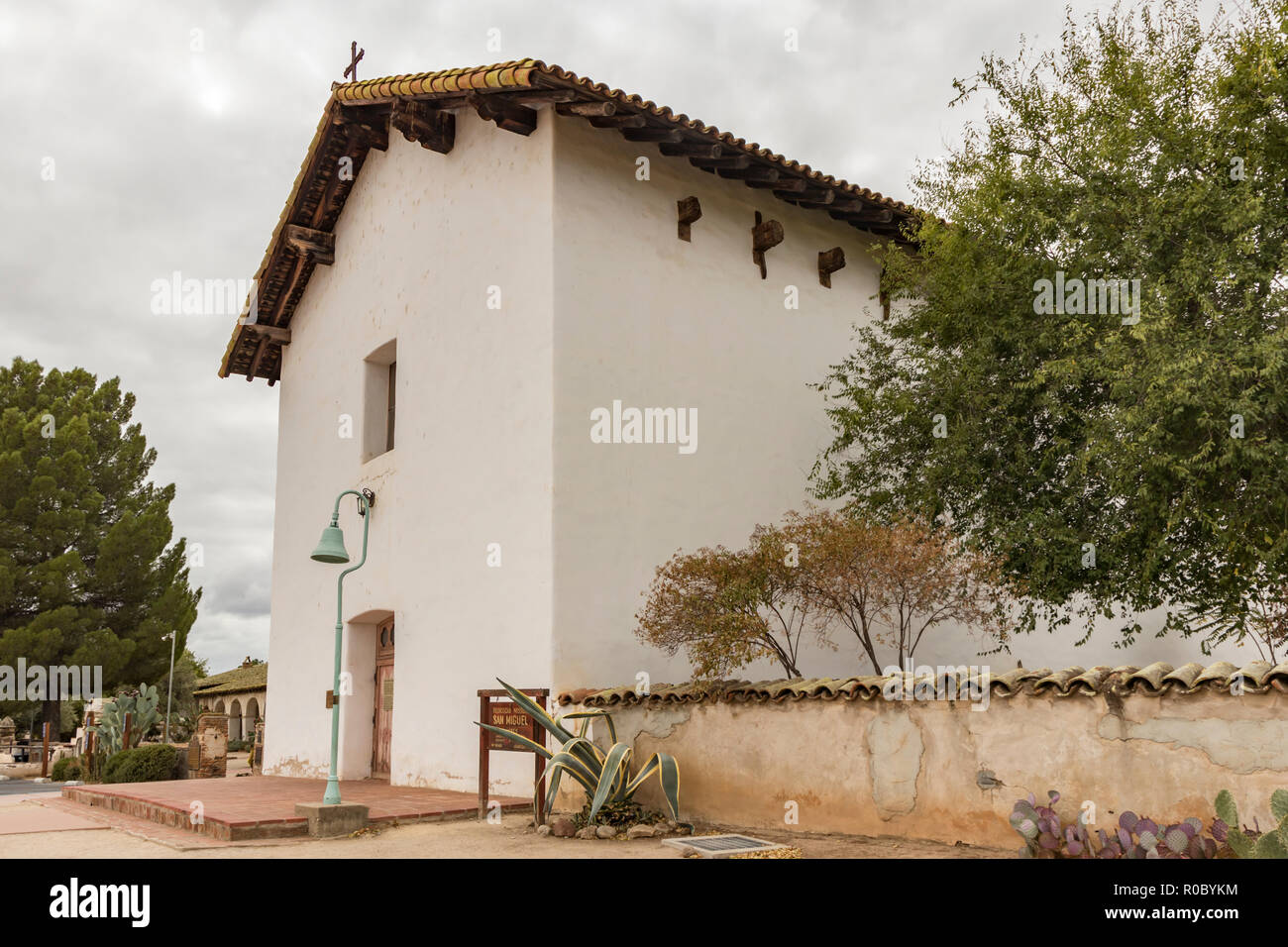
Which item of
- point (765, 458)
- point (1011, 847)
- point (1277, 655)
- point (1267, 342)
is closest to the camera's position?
point (1011, 847)

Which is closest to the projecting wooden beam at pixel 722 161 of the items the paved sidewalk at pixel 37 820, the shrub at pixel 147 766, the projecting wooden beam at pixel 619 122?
the projecting wooden beam at pixel 619 122

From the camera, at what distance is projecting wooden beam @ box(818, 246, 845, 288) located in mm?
13266

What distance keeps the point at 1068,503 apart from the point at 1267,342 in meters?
2.57

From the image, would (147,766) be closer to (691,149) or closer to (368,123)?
(368,123)

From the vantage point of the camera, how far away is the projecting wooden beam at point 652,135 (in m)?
10.8

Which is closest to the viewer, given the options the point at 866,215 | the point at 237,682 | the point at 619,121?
the point at 619,121

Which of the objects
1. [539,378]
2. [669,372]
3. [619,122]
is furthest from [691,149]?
[539,378]

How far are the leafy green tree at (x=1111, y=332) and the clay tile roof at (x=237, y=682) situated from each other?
28120 mm

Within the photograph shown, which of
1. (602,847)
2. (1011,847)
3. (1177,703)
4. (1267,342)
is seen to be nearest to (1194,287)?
(1267,342)

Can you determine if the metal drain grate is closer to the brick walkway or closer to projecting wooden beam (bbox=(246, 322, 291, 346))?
the brick walkway

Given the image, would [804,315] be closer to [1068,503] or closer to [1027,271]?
[1027,271]

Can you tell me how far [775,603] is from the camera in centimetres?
1089

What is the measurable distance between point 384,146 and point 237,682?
2874cm

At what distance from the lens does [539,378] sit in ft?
34.1
